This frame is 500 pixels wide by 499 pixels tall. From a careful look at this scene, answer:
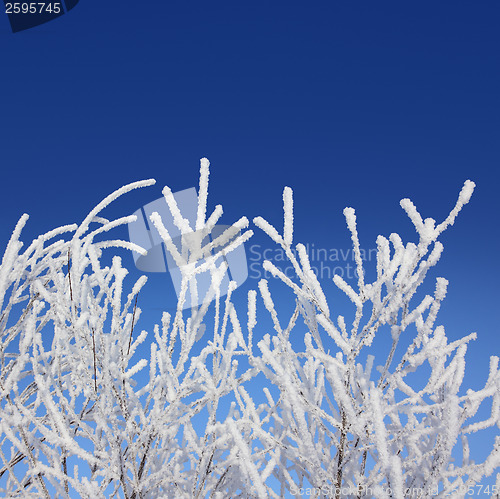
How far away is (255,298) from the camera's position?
88.7 inches

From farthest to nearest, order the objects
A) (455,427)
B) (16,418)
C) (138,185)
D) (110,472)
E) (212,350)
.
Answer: (138,185) < (212,350) < (110,472) < (16,418) < (455,427)

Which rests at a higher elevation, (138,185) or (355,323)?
(138,185)

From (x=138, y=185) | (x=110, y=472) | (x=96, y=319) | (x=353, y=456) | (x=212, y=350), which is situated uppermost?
(x=138, y=185)

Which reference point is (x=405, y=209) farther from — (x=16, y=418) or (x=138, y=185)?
(x=16, y=418)

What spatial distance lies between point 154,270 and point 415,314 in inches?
86.2

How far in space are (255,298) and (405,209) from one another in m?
0.96

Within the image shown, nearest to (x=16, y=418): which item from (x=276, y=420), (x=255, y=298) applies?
(x=255, y=298)

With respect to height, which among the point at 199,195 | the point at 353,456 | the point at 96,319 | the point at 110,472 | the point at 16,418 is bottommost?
the point at 353,456

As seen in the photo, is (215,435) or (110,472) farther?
(215,435)

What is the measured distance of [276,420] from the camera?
2.81 metres

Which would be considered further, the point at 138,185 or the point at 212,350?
the point at 138,185

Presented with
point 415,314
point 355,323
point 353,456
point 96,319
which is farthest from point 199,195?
point 353,456

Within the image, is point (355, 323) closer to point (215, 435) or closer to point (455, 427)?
point (455, 427)

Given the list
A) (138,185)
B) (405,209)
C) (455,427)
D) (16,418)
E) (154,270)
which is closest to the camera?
(455,427)
